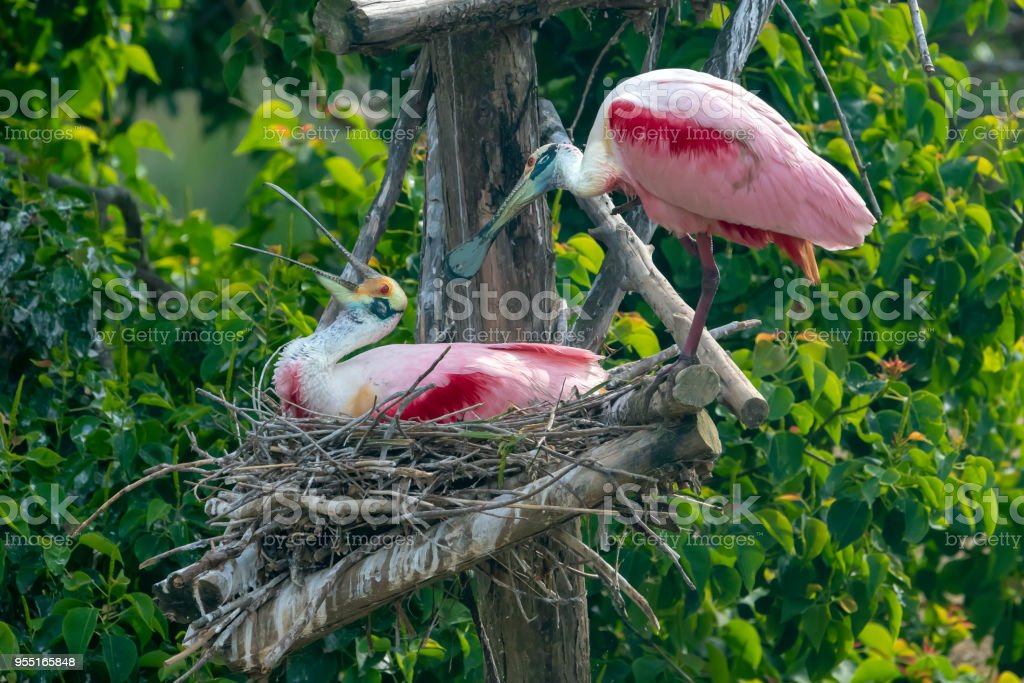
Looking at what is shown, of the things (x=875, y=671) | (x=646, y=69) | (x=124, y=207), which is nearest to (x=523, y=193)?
(x=646, y=69)

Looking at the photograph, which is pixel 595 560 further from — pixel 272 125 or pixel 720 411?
pixel 272 125

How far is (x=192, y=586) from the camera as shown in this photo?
4.74 metres

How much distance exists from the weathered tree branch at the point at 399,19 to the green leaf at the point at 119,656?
7.80 ft

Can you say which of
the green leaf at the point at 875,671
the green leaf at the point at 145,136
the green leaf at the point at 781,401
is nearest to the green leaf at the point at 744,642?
the green leaf at the point at 875,671

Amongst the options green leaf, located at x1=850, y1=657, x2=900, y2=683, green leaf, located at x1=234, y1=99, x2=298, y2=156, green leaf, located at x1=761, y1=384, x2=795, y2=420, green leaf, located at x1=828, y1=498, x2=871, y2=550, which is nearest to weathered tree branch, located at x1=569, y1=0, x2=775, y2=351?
green leaf, located at x1=761, y1=384, x2=795, y2=420

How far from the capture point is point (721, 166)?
4.85 metres

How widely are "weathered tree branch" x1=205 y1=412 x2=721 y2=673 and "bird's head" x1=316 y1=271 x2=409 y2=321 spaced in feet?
3.87

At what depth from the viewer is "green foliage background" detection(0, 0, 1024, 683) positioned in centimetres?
608

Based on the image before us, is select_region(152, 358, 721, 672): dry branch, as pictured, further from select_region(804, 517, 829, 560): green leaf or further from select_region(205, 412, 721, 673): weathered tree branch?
select_region(804, 517, 829, 560): green leaf

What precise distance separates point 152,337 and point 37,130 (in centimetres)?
184

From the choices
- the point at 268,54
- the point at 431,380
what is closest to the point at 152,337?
the point at 268,54

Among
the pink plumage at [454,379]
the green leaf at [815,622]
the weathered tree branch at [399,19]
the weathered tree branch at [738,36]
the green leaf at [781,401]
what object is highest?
the weathered tree branch at [399,19]

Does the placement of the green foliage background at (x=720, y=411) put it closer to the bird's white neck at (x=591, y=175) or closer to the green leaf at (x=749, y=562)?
the green leaf at (x=749, y=562)

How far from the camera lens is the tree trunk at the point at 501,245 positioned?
536 centimetres
